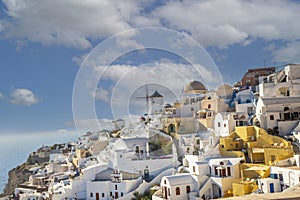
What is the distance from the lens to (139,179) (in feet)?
59.6

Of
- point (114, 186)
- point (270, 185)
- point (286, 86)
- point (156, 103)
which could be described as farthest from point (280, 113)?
point (156, 103)

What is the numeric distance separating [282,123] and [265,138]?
1.72 meters

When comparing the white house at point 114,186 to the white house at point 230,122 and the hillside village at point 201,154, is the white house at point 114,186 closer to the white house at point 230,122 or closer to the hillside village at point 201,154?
the hillside village at point 201,154

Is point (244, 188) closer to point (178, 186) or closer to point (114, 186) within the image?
point (178, 186)

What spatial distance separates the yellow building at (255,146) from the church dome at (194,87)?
1109 centimetres

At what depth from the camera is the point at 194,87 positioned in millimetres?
29266

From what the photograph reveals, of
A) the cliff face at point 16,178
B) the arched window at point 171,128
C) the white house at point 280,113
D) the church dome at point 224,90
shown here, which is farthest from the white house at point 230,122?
the cliff face at point 16,178

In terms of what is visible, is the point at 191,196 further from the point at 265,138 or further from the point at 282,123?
the point at 282,123

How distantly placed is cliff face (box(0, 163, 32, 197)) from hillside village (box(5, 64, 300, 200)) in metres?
5.67

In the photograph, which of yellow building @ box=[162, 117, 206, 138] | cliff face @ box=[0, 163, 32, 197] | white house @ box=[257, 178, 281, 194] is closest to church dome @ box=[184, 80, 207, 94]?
yellow building @ box=[162, 117, 206, 138]

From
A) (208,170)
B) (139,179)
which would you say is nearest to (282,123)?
(208,170)

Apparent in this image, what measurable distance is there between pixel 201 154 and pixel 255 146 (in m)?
2.74

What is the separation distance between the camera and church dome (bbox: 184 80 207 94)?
95.2 feet

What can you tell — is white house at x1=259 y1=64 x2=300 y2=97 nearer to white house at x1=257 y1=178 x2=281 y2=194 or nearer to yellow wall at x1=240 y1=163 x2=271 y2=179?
yellow wall at x1=240 y1=163 x2=271 y2=179
